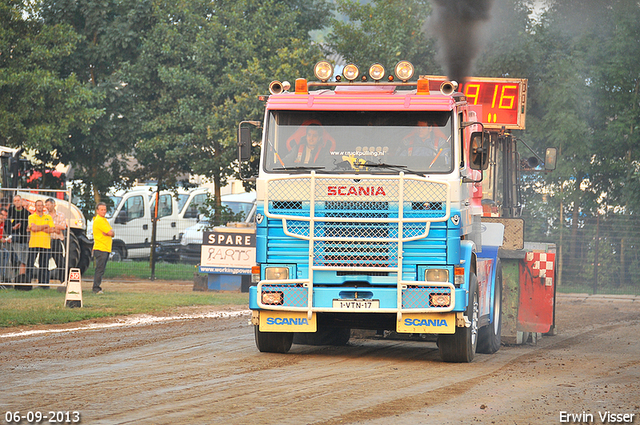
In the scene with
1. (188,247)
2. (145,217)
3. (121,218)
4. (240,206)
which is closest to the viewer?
(188,247)

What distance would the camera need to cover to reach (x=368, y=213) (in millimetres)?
10719

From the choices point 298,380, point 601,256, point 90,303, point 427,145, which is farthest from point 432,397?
point 601,256

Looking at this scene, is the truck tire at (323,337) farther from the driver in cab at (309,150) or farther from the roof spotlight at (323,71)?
the roof spotlight at (323,71)

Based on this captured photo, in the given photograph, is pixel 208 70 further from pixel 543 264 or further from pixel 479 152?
pixel 479 152

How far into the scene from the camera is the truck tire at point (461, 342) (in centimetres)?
1124

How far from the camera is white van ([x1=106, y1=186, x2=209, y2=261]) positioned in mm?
28594

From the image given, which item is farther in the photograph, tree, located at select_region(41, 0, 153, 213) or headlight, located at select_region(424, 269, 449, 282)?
tree, located at select_region(41, 0, 153, 213)

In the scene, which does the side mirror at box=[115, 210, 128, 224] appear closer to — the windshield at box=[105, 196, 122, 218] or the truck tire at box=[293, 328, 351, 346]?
the windshield at box=[105, 196, 122, 218]

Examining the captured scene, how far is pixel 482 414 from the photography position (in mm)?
7828

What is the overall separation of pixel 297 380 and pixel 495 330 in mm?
4818

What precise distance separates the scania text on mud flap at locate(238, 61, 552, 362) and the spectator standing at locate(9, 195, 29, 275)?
9.91 metres

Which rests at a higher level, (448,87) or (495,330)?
(448,87)

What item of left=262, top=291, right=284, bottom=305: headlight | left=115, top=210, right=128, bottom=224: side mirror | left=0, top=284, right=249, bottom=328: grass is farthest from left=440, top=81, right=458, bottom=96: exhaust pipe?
left=115, top=210, right=128, bottom=224: side mirror

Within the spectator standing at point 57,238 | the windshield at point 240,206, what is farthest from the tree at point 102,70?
the spectator standing at point 57,238
